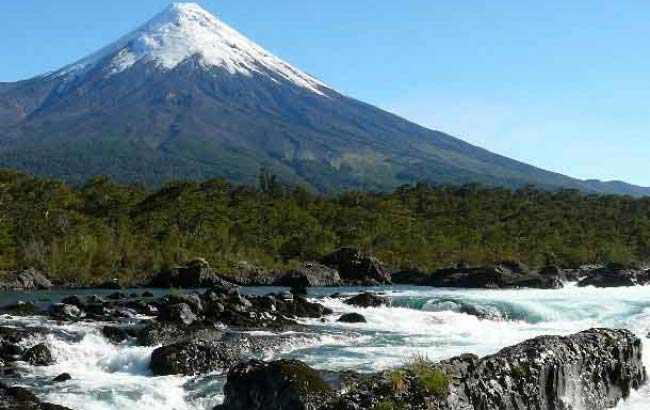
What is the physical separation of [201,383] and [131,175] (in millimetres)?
188785

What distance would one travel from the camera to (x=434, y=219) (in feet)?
269

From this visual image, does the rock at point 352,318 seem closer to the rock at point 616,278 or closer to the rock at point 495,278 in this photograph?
the rock at point 495,278

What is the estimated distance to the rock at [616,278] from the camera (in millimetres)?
50938

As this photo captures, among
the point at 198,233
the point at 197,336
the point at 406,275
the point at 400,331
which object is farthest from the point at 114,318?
the point at 198,233

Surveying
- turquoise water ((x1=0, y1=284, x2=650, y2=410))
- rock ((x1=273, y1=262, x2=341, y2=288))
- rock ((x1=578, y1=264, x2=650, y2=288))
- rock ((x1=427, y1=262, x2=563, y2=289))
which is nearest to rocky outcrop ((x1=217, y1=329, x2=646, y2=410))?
A: turquoise water ((x1=0, y1=284, x2=650, y2=410))

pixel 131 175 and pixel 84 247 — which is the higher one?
pixel 131 175

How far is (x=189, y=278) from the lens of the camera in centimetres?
5031

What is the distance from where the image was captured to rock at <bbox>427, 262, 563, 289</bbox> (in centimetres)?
5150

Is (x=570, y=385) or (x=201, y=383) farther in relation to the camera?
(x=201, y=383)

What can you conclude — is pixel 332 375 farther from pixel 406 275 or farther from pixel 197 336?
pixel 406 275

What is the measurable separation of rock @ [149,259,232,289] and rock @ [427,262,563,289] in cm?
1513

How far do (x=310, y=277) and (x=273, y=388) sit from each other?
42277 mm

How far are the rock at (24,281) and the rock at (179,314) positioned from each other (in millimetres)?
22061

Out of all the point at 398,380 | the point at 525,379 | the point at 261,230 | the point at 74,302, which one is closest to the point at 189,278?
the point at 74,302
